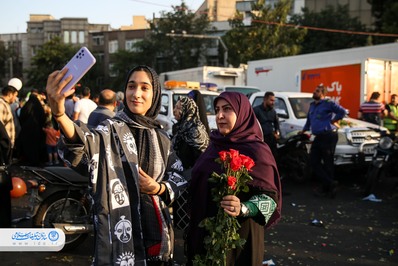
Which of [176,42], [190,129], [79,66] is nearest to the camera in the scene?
[79,66]

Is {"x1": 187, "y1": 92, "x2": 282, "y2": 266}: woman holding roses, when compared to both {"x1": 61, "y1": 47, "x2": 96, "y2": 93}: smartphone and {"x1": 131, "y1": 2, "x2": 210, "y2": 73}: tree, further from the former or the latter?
{"x1": 131, "y1": 2, "x2": 210, "y2": 73}: tree

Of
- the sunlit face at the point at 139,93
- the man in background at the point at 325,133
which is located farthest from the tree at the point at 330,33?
the sunlit face at the point at 139,93

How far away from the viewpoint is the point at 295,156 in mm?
9867

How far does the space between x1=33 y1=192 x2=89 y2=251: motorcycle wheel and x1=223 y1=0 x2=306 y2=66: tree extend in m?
27.3

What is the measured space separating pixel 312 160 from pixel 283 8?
26.0 meters

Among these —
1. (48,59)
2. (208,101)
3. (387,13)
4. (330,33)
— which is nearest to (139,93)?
(208,101)

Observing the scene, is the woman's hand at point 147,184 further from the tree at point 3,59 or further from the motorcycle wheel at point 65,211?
the tree at point 3,59

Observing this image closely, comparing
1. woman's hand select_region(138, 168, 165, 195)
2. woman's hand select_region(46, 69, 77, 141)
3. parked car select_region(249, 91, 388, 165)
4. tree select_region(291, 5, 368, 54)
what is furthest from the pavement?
tree select_region(291, 5, 368, 54)

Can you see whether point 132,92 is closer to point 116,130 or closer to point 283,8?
point 116,130

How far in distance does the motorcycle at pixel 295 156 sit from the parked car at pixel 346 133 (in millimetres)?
655

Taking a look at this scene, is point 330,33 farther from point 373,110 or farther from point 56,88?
point 56,88

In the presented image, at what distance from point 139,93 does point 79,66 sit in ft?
2.00

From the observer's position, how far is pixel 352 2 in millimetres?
58156

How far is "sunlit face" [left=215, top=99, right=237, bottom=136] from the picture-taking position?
104 inches
